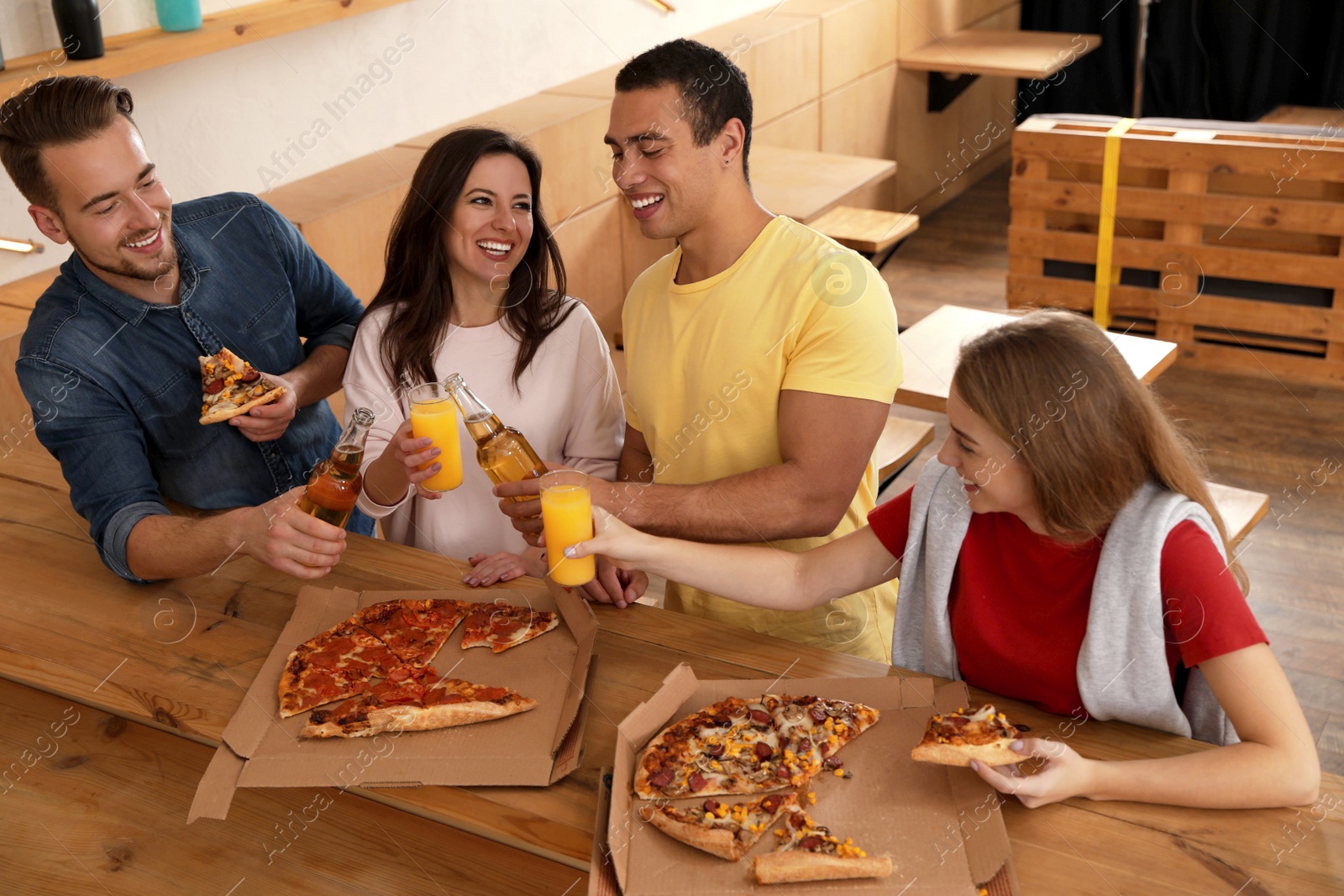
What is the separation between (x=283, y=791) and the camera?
1.88 metres

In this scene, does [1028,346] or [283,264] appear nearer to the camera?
[1028,346]

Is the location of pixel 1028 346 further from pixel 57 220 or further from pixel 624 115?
pixel 57 220

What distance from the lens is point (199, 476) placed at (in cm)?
235

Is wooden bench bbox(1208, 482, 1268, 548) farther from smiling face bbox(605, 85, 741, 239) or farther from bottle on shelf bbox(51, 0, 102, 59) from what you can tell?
bottle on shelf bbox(51, 0, 102, 59)

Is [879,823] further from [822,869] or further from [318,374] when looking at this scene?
[318,374]

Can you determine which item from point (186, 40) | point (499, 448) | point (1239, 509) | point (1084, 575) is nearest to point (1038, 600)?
point (1084, 575)

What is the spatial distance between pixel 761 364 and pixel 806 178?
3.09m

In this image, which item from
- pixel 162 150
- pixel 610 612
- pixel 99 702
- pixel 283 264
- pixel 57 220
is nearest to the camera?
pixel 99 702

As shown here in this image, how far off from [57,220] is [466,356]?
76 cm

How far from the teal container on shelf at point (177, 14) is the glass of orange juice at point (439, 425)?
72.1 inches

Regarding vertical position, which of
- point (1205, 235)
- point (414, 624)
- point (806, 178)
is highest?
point (414, 624)

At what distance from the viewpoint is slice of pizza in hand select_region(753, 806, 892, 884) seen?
4.33 feet

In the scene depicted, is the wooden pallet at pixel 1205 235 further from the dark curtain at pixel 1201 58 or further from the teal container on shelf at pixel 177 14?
the teal container on shelf at pixel 177 14

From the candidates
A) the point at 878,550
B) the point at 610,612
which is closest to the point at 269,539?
the point at 610,612
